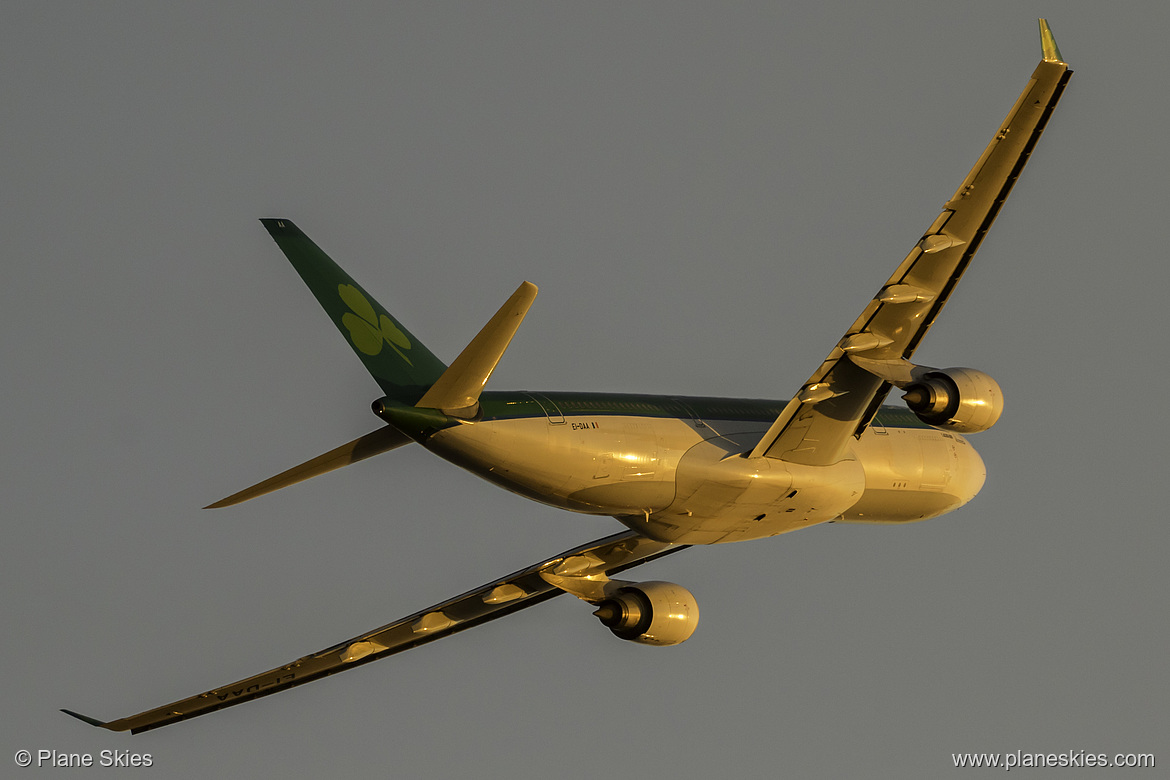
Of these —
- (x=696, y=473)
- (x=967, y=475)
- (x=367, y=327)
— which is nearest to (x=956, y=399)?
(x=696, y=473)

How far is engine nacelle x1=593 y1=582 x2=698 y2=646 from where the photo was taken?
30.5m

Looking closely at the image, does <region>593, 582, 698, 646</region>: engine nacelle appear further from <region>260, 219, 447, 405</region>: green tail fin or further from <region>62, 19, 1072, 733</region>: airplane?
<region>260, 219, 447, 405</region>: green tail fin

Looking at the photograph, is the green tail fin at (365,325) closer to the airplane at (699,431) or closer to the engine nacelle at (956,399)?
the airplane at (699,431)

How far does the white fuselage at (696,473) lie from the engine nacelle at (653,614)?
116 cm

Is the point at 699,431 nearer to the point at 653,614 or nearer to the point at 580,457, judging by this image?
the point at 580,457

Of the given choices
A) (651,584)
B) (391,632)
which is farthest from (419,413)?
(391,632)

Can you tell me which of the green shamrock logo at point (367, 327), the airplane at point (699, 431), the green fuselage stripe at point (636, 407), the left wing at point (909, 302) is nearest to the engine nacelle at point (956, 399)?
the airplane at point (699, 431)

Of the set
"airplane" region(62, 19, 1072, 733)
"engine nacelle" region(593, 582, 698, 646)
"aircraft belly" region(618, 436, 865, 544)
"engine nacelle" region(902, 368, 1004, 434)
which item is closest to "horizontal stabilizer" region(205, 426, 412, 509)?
"airplane" region(62, 19, 1072, 733)

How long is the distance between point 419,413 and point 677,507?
5.74 meters

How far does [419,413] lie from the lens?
2525 centimetres

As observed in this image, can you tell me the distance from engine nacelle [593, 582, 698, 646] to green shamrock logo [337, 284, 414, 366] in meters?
7.22

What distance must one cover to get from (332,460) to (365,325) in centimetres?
231

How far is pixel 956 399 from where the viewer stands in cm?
2653

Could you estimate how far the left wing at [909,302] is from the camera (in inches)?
968
